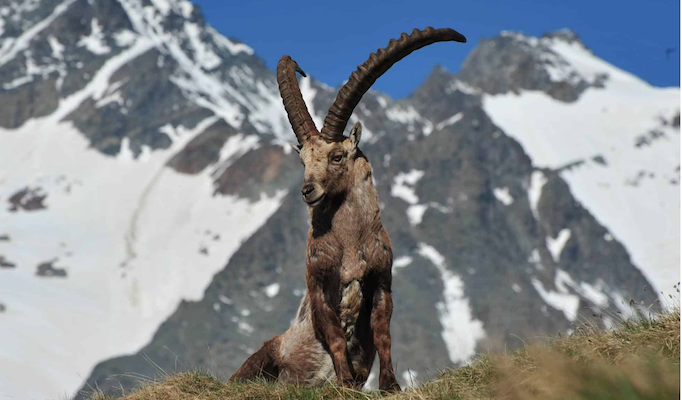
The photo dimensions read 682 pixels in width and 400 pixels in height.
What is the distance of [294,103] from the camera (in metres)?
13.5

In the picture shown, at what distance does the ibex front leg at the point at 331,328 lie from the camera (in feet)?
39.5

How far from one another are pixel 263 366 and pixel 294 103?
464cm

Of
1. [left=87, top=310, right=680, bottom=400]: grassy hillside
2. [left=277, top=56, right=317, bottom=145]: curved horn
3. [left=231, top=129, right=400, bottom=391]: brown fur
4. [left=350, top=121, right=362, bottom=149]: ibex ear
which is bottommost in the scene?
[left=87, top=310, right=680, bottom=400]: grassy hillside

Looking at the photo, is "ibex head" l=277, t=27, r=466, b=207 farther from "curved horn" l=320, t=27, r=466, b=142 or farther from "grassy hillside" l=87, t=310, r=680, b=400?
"grassy hillside" l=87, t=310, r=680, b=400

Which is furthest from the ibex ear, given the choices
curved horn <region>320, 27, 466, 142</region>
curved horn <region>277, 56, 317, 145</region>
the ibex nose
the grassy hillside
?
the grassy hillside

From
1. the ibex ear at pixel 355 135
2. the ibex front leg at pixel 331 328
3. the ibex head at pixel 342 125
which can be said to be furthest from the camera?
the ibex ear at pixel 355 135

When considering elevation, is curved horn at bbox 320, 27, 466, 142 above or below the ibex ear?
above

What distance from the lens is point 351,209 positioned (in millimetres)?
12453

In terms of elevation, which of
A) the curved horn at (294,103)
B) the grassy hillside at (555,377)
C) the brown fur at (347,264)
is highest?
the curved horn at (294,103)

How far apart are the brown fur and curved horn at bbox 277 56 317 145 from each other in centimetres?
26

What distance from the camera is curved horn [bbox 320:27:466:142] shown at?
1289 centimetres

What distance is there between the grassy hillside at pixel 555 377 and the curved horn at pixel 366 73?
415cm

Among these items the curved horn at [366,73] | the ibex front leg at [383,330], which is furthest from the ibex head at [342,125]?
the ibex front leg at [383,330]

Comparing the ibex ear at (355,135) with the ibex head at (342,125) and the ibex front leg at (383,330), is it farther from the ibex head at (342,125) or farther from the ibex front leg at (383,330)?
the ibex front leg at (383,330)
